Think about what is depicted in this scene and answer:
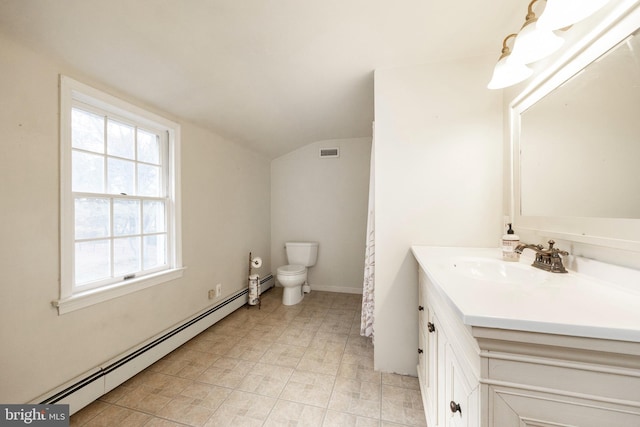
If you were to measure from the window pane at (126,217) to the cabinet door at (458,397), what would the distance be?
2.05m

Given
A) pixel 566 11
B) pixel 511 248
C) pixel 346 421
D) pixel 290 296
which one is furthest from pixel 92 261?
pixel 566 11

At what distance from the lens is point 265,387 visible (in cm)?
151

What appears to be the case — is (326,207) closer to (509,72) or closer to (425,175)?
(425,175)

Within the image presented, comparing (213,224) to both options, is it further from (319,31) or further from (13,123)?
(319,31)

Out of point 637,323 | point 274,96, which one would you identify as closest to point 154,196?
point 274,96

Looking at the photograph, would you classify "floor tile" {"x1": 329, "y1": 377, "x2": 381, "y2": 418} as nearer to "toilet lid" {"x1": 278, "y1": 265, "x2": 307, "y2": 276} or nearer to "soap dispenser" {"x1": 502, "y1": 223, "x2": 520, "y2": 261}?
"soap dispenser" {"x1": 502, "y1": 223, "x2": 520, "y2": 261}

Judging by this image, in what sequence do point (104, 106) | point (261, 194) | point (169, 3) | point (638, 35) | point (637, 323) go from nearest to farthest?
point (637, 323), point (638, 35), point (169, 3), point (104, 106), point (261, 194)

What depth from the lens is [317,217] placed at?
11.1 feet

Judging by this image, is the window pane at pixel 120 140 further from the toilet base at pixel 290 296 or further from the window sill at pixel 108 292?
the toilet base at pixel 290 296

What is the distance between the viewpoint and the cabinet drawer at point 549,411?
0.50 meters

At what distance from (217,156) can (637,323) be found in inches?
107

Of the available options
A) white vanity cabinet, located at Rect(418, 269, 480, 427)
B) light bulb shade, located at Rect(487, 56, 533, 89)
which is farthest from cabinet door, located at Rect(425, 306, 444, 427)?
light bulb shade, located at Rect(487, 56, 533, 89)

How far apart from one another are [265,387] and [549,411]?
1.48 metres

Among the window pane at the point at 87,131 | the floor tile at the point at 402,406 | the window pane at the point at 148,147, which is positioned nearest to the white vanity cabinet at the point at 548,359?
the floor tile at the point at 402,406
